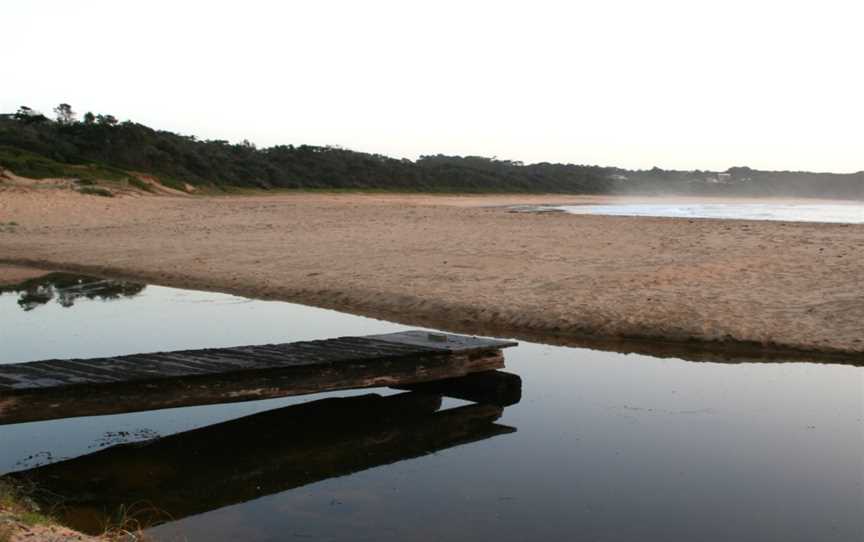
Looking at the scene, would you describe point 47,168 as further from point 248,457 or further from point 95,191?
point 248,457

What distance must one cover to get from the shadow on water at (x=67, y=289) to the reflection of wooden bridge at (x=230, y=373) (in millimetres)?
6224

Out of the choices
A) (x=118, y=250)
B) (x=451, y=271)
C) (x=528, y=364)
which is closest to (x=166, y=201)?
(x=118, y=250)

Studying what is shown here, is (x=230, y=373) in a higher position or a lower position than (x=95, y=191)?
lower

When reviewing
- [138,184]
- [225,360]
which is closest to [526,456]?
[225,360]

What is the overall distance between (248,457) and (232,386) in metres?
0.63

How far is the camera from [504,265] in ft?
51.1

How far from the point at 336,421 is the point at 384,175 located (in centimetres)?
4686

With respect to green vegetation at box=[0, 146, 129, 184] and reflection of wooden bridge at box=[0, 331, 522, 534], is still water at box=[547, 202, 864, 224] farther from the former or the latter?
reflection of wooden bridge at box=[0, 331, 522, 534]

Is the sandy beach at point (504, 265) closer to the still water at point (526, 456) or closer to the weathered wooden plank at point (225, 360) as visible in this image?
the still water at point (526, 456)

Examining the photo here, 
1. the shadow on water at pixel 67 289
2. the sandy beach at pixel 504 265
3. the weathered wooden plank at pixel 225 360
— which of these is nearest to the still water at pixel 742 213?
the sandy beach at pixel 504 265

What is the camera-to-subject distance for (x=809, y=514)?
5625 mm

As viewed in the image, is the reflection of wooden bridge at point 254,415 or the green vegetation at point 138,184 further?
the green vegetation at point 138,184

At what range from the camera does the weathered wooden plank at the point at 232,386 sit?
6281 millimetres

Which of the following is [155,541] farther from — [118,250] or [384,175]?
[384,175]
